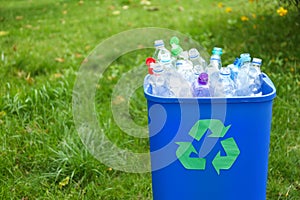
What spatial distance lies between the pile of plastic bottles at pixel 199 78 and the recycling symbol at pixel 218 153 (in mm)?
107

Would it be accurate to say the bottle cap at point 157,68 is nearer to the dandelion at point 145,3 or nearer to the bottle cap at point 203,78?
the bottle cap at point 203,78

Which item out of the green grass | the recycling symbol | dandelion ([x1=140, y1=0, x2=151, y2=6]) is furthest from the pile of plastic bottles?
dandelion ([x1=140, y1=0, x2=151, y2=6])

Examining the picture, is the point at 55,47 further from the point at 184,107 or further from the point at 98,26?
the point at 184,107

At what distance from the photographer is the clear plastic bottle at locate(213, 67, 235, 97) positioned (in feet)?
5.28

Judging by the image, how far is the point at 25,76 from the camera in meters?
3.35

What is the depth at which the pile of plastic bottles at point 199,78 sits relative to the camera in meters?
1.62

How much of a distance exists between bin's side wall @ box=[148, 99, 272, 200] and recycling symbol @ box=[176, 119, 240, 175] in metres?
0.01

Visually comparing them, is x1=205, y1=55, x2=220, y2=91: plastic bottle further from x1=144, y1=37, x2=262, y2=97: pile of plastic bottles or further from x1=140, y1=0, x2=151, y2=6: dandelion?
x1=140, y1=0, x2=151, y2=6: dandelion

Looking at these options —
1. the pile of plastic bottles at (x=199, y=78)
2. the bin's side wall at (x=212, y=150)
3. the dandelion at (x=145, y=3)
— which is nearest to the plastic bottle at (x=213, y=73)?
the pile of plastic bottles at (x=199, y=78)

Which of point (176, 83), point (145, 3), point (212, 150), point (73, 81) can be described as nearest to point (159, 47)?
point (176, 83)

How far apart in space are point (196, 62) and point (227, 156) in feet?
1.36

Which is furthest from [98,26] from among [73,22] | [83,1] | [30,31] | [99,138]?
[99,138]

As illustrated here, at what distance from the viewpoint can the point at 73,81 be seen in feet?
10.4

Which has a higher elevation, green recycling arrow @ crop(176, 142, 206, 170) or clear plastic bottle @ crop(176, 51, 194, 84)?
clear plastic bottle @ crop(176, 51, 194, 84)
